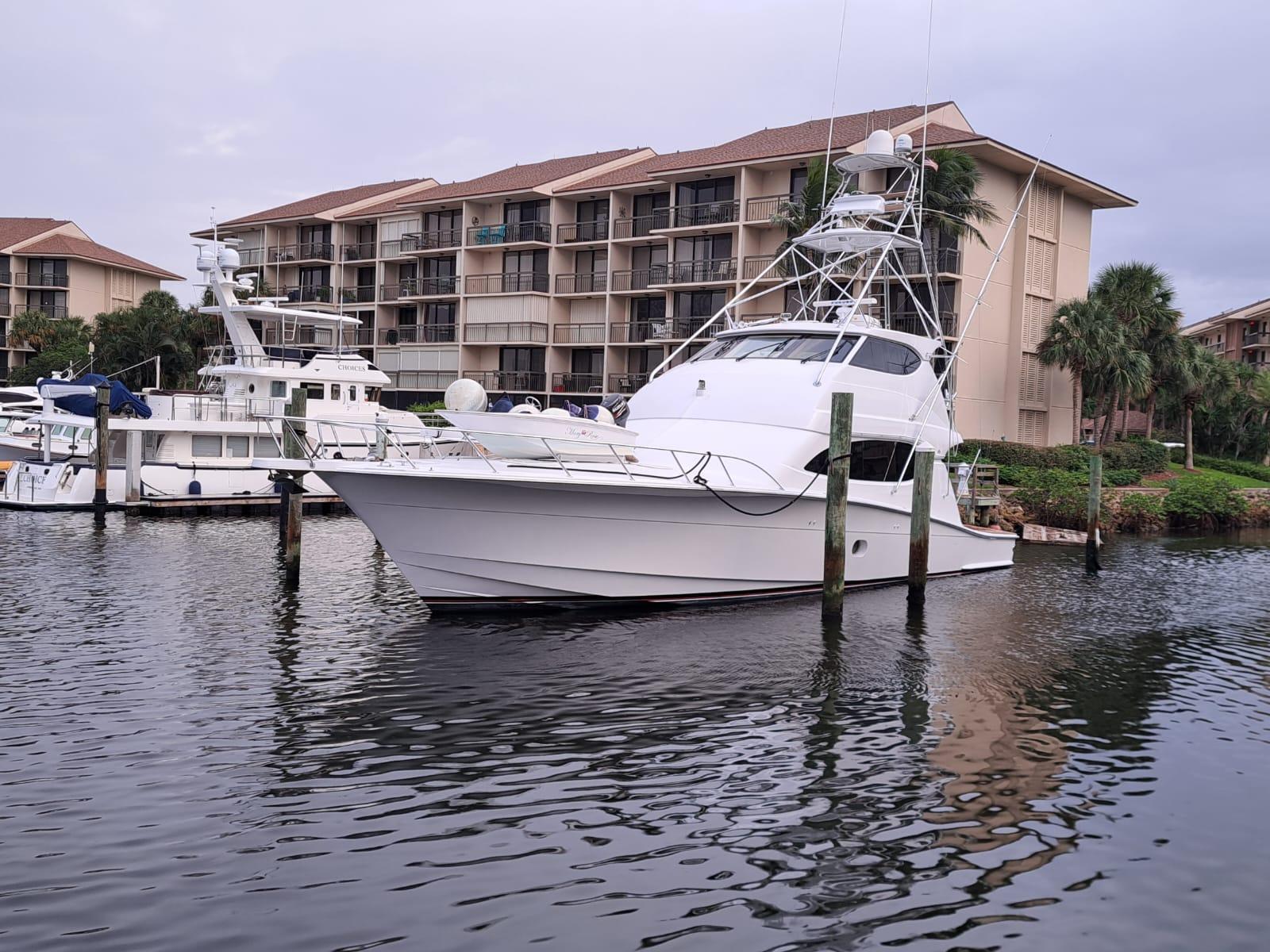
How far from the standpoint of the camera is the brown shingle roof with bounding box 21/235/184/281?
2820 inches

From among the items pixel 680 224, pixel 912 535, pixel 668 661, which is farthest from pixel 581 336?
pixel 668 661

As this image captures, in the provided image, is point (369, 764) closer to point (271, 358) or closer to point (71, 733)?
point (71, 733)

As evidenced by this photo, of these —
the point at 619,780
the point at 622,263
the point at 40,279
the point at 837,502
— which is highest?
the point at 40,279

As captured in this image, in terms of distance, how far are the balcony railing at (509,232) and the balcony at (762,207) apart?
11.6 meters

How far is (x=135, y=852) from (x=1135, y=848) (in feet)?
23.5

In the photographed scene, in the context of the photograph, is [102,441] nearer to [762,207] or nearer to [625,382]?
[625,382]

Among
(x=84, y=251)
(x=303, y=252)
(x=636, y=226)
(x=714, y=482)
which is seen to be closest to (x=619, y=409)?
(x=714, y=482)

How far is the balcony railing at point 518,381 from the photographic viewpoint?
52494 mm

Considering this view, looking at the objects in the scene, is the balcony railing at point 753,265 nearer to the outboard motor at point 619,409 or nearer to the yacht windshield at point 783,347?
the outboard motor at point 619,409

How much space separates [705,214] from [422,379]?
1773cm

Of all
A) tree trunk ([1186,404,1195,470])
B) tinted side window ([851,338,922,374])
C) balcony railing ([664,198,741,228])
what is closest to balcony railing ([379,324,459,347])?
balcony railing ([664,198,741,228])

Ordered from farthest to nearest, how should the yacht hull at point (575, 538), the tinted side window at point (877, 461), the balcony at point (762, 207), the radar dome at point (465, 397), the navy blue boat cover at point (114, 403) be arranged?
the balcony at point (762, 207) < the navy blue boat cover at point (114, 403) < the tinted side window at point (877, 461) < the radar dome at point (465, 397) < the yacht hull at point (575, 538)

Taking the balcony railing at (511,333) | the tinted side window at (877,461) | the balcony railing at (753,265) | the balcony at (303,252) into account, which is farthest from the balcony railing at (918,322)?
the balcony at (303,252)

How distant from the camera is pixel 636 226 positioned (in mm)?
50344
